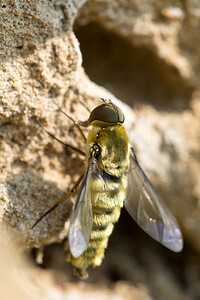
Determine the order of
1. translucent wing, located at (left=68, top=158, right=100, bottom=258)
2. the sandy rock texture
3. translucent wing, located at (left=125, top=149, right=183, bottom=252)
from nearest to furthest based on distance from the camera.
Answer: translucent wing, located at (left=68, top=158, right=100, bottom=258) → the sandy rock texture → translucent wing, located at (left=125, top=149, right=183, bottom=252)

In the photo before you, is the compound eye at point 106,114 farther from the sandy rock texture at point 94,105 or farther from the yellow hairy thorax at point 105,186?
the sandy rock texture at point 94,105

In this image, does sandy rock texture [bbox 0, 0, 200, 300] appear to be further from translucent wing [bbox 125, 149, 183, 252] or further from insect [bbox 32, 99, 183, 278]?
translucent wing [bbox 125, 149, 183, 252]

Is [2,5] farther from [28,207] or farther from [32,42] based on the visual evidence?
[28,207]

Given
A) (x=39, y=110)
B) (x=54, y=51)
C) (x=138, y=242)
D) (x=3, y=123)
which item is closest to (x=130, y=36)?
(x=54, y=51)

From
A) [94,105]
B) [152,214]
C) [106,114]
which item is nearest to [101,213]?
[152,214]

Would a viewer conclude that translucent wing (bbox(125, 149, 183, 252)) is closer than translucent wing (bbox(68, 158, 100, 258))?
No

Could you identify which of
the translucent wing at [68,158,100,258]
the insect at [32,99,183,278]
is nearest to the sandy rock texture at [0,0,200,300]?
the insect at [32,99,183,278]

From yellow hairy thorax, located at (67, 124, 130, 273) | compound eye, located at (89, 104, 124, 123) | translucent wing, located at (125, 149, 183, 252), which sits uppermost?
compound eye, located at (89, 104, 124, 123)

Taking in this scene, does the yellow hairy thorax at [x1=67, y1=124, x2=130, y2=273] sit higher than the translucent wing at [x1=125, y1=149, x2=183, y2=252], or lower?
higher
